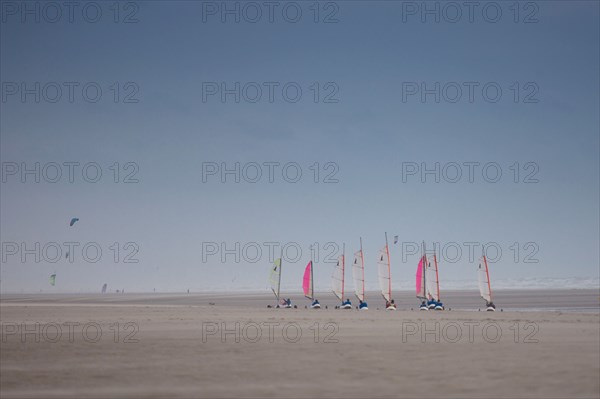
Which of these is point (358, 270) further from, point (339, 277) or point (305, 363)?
point (305, 363)

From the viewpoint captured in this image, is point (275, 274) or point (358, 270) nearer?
point (358, 270)

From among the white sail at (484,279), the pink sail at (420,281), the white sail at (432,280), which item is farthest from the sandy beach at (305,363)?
the pink sail at (420,281)

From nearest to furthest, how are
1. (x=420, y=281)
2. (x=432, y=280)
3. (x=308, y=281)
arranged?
(x=432, y=280)
(x=420, y=281)
(x=308, y=281)

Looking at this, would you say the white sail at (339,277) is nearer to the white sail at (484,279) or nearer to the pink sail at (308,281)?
the pink sail at (308,281)

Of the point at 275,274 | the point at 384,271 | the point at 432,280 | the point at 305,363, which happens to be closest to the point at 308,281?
the point at 275,274

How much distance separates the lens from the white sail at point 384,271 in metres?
60.9

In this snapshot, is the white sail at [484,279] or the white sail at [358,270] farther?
the white sail at [358,270]

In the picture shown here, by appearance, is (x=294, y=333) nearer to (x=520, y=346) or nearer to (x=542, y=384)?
(x=520, y=346)

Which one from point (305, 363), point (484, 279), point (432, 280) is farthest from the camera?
point (432, 280)

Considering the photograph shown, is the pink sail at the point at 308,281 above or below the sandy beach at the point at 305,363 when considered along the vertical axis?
Answer: below

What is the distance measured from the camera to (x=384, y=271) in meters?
62.5

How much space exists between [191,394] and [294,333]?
1307 centimetres

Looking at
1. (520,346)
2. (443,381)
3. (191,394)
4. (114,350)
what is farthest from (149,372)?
(520,346)

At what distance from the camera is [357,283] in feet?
213
